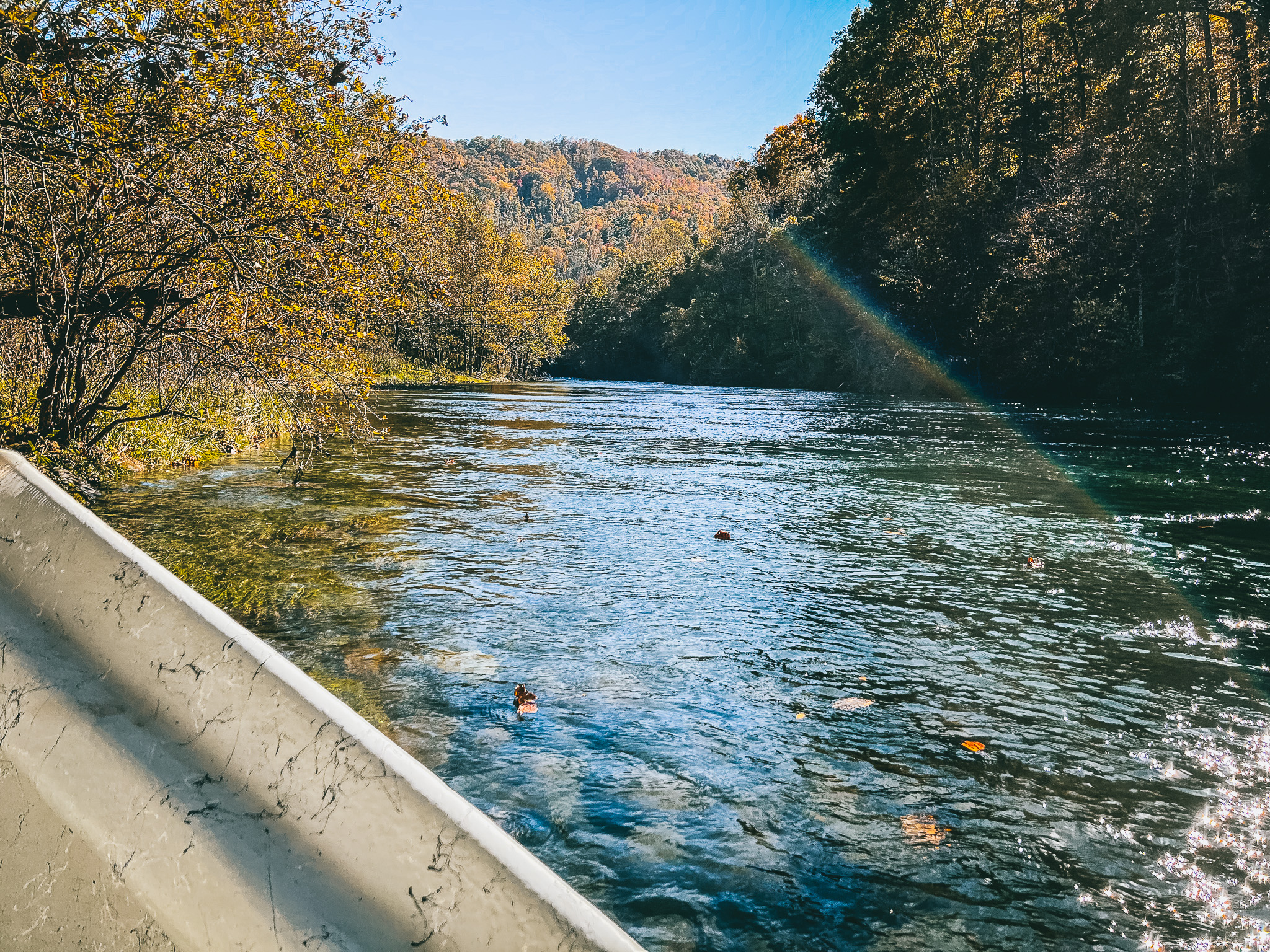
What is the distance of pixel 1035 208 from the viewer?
38.9 metres

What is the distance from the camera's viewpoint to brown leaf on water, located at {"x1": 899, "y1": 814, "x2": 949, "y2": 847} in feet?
11.5

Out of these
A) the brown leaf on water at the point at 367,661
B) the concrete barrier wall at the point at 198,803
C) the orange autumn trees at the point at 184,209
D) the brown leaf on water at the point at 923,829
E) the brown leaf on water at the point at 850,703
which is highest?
the orange autumn trees at the point at 184,209

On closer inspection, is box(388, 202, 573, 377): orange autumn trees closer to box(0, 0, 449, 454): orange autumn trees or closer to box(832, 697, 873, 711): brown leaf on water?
box(0, 0, 449, 454): orange autumn trees

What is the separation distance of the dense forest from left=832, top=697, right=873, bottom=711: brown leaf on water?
31.2 metres

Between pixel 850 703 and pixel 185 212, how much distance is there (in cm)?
672

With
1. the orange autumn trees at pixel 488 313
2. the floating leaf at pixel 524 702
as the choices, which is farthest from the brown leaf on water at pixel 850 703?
the orange autumn trees at pixel 488 313

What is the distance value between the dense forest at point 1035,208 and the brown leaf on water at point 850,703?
31217 millimetres

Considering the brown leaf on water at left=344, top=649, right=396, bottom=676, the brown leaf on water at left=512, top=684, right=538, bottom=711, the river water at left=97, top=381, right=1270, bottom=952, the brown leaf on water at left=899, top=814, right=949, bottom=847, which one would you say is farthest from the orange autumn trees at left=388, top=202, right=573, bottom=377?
the brown leaf on water at left=899, top=814, right=949, bottom=847

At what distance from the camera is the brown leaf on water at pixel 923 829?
3504mm

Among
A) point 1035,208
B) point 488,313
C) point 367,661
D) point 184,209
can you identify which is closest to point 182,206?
point 184,209

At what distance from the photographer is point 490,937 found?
1499 millimetres

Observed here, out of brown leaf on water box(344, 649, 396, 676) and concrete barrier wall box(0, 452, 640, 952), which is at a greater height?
concrete barrier wall box(0, 452, 640, 952)

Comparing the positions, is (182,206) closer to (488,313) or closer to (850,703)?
(850,703)

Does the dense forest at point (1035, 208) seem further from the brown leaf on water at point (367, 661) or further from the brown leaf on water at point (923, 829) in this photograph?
the brown leaf on water at point (367, 661)
